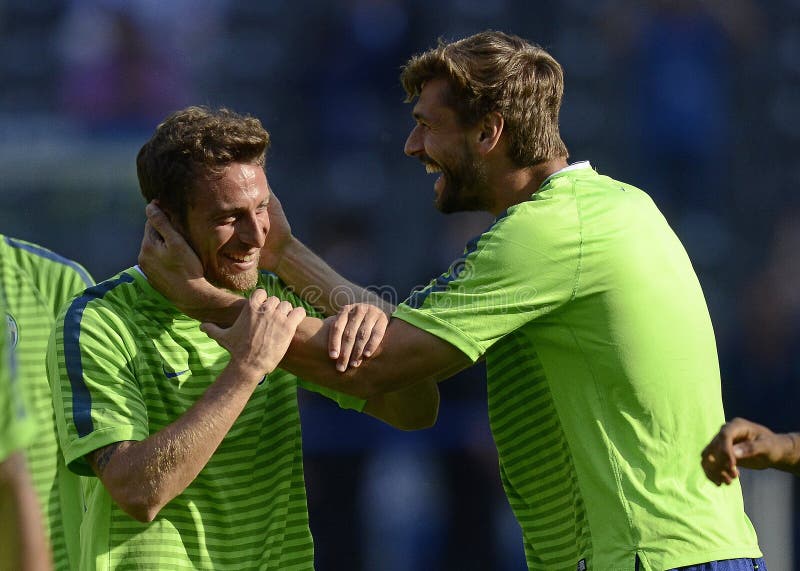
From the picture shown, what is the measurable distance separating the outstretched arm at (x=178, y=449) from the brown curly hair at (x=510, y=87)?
95 centimetres

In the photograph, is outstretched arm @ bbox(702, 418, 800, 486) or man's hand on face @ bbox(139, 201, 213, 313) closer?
outstretched arm @ bbox(702, 418, 800, 486)

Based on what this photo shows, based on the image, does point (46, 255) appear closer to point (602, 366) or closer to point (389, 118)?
point (602, 366)

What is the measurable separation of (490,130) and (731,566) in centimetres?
133

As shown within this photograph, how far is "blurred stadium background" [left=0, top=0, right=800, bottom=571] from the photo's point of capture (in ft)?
24.5

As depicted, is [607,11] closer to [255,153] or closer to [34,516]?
[255,153]

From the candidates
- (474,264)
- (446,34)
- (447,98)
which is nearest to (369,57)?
(446,34)

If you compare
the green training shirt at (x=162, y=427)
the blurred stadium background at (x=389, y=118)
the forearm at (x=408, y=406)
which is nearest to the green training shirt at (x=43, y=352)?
the green training shirt at (x=162, y=427)

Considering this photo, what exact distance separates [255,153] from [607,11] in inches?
211

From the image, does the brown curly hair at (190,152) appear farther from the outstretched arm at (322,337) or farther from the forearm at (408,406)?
the forearm at (408,406)

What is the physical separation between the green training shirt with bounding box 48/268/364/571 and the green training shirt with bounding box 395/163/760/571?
0.53 metres

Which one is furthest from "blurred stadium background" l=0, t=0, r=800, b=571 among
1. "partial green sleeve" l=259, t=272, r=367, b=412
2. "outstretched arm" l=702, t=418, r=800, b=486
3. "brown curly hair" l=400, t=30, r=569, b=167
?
"outstretched arm" l=702, t=418, r=800, b=486

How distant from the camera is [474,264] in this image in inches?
119

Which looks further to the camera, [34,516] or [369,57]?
[369,57]

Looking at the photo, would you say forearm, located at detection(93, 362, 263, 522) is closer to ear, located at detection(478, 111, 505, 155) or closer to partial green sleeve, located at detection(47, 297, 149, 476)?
partial green sleeve, located at detection(47, 297, 149, 476)
